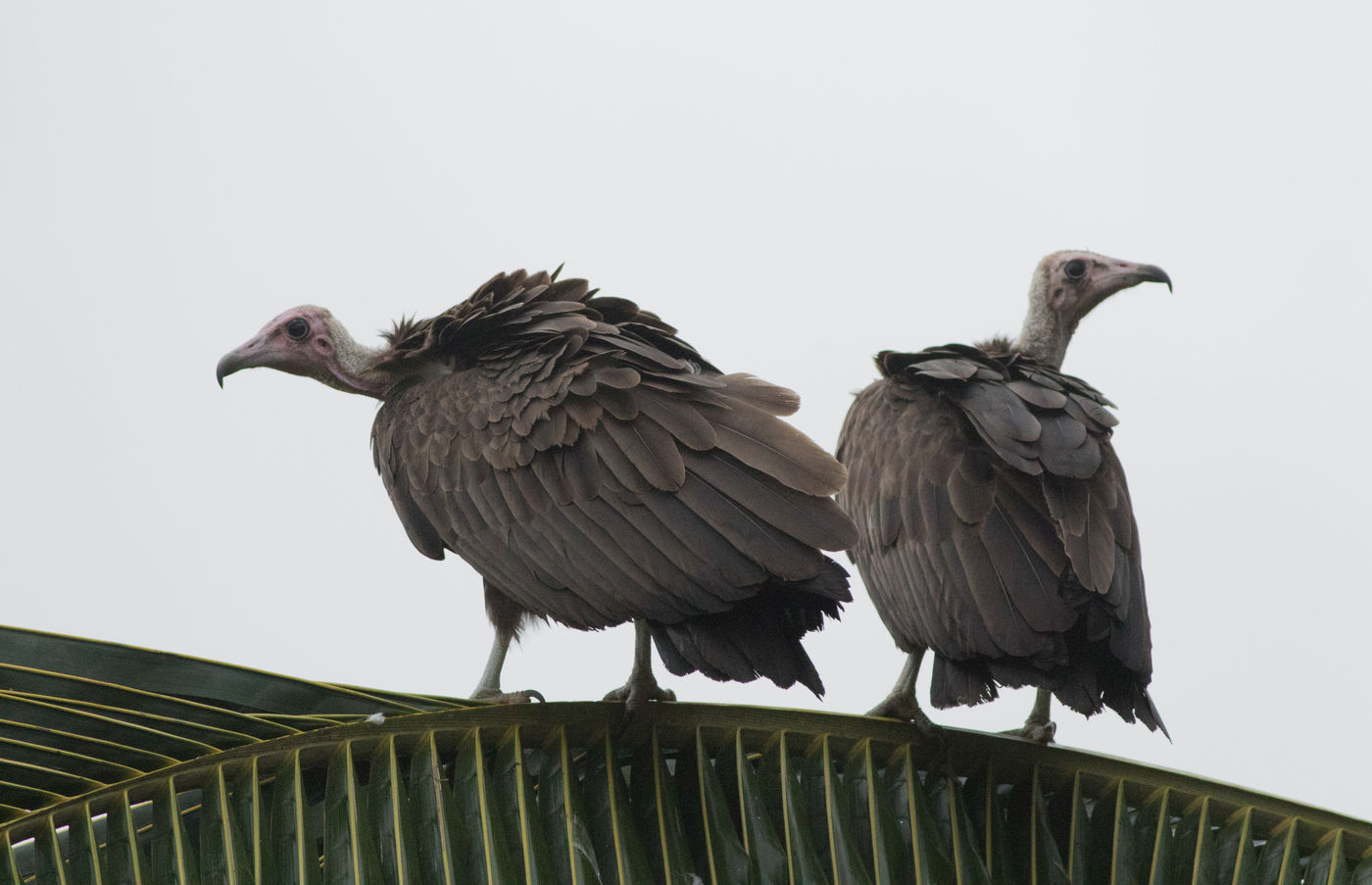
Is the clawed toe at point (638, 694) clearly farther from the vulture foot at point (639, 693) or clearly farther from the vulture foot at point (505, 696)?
the vulture foot at point (505, 696)

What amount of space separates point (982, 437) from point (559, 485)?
1.36 m

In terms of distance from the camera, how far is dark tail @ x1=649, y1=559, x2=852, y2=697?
3.79 m

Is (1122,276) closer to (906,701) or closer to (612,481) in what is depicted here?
(906,701)

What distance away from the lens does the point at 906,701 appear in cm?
432

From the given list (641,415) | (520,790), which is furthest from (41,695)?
(641,415)

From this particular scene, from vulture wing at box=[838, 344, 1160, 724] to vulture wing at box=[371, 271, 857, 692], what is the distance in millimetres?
521

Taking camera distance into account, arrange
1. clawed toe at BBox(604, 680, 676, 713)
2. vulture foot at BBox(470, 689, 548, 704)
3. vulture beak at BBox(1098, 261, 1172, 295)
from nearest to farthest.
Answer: clawed toe at BBox(604, 680, 676, 713) → vulture foot at BBox(470, 689, 548, 704) → vulture beak at BBox(1098, 261, 1172, 295)

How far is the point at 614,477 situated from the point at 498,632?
4.06 feet

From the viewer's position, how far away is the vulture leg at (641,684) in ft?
12.4

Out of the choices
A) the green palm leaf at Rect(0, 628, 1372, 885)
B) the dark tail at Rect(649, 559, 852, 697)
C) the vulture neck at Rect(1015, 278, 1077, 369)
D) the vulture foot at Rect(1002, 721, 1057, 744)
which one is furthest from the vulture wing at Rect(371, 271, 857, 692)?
the vulture neck at Rect(1015, 278, 1077, 369)

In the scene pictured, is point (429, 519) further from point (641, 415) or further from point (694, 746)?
point (694, 746)

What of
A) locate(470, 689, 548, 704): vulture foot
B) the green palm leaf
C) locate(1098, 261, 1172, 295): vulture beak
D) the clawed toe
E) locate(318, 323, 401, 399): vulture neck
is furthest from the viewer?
locate(1098, 261, 1172, 295): vulture beak

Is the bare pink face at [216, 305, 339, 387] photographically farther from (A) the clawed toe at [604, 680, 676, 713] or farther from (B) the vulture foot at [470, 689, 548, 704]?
(A) the clawed toe at [604, 680, 676, 713]

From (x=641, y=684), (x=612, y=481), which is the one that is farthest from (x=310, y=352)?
(x=641, y=684)
